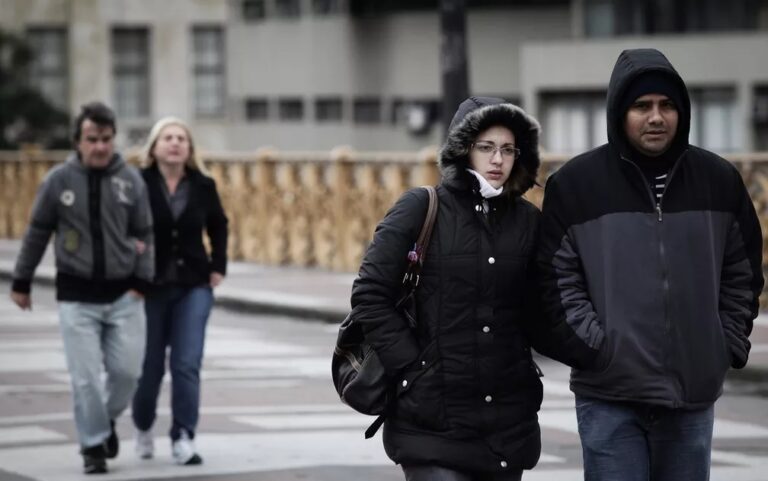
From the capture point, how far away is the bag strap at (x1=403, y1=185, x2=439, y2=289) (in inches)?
245

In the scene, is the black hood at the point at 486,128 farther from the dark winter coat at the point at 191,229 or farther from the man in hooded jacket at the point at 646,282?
the dark winter coat at the point at 191,229

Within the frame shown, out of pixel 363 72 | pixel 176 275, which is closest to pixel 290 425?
pixel 176 275

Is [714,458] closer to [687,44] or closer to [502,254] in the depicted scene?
[502,254]

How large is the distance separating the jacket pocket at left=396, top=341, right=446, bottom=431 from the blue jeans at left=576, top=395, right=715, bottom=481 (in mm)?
471

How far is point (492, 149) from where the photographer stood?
631cm

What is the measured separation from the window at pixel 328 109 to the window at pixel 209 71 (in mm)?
5002

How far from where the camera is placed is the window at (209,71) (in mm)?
57062

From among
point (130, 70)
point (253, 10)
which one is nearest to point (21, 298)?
point (253, 10)

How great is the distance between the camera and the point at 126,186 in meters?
10.5

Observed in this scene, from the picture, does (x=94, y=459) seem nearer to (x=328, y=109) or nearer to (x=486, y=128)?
(x=486, y=128)

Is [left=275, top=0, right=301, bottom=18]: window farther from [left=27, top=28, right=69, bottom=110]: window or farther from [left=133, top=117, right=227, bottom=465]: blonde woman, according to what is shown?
[left=133, top=117, right=227, bottom=465]: blonde woman

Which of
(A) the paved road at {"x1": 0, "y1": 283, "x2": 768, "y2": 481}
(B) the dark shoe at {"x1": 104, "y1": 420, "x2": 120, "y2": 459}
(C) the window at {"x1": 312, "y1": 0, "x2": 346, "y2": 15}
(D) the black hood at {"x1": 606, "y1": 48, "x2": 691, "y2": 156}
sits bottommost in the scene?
(A) the paved road at {"x1": 0, "y1": 283, "x2": 768, "y2": 481}

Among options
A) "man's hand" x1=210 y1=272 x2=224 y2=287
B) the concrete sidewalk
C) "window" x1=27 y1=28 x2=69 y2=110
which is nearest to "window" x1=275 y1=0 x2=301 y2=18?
"window" x1=27 y1=28 x2=69 y2=110

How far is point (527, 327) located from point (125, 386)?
14.7ft
